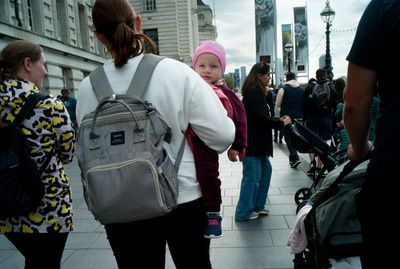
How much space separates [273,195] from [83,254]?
3.26m

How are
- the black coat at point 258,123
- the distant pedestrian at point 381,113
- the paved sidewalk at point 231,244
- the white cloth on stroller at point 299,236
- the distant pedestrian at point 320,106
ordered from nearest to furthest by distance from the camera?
the distant pedestrian at point 381,113, the white cloth on stroller at point 299,236, the paved sidewalk at point 231,244, the black coat at point 258,123, the distant pedestrian at point 320,106

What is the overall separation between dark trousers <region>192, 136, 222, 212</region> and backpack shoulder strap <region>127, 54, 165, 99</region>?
0.36 meters

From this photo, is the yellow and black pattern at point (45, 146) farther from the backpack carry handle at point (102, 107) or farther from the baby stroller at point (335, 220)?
the baby stroller at point (335, 220)

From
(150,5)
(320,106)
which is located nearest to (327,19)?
(320,106)

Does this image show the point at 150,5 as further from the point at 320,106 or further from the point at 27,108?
the point at 27,108

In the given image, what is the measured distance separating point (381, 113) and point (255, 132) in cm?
330

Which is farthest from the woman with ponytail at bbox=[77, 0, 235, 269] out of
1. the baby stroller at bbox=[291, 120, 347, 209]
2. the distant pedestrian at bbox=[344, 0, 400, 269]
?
the baby stroller at bbox=[291, 120, 347, 209]

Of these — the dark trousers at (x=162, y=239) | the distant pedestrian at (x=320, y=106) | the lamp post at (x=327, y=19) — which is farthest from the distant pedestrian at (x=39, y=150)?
the lamp post at (x=327, y=19)

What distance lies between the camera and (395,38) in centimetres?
142

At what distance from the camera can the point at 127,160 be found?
1593 mm

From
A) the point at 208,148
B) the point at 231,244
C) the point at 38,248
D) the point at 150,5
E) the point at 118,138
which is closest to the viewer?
the point at 118,138

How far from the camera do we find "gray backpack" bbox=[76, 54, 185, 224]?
5.22ft

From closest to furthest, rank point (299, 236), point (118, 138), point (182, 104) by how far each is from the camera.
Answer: point (118, 138) → point (182, 104) → point (299, 236)

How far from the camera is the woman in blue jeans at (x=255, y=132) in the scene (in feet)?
15.7
